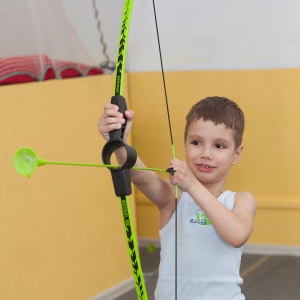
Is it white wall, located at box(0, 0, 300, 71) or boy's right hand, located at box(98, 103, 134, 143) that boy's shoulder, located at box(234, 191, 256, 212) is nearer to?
boy's right hand, located at box(98, 103, 134, 143)

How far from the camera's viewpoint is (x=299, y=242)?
11.2ft

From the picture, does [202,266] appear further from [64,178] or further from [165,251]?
[64,178]

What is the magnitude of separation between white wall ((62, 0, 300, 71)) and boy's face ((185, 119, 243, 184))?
155cm

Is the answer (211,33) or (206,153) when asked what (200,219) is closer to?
(206,153)

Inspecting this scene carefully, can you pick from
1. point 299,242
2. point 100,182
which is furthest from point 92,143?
point 299,242

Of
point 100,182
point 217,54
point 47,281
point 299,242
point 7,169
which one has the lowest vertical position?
point 299,242

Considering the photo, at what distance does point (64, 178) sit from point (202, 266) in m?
1.21

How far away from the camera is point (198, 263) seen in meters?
1.63

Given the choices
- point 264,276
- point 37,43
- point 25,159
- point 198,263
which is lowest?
point 264,276

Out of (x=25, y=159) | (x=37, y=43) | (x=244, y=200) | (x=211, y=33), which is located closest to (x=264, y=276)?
(x=211, y=33)

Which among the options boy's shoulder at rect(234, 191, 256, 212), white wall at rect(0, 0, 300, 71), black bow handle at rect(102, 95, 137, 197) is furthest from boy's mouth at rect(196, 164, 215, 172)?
white wall at rect(0, 0, 300, 71)

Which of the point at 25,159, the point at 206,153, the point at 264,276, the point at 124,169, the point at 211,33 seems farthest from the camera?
the point at 211,33

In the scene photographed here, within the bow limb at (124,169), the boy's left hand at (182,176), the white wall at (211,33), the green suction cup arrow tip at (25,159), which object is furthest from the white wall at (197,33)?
the green suction cup arrow tip at (25,159)

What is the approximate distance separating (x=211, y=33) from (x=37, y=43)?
3.52ft
